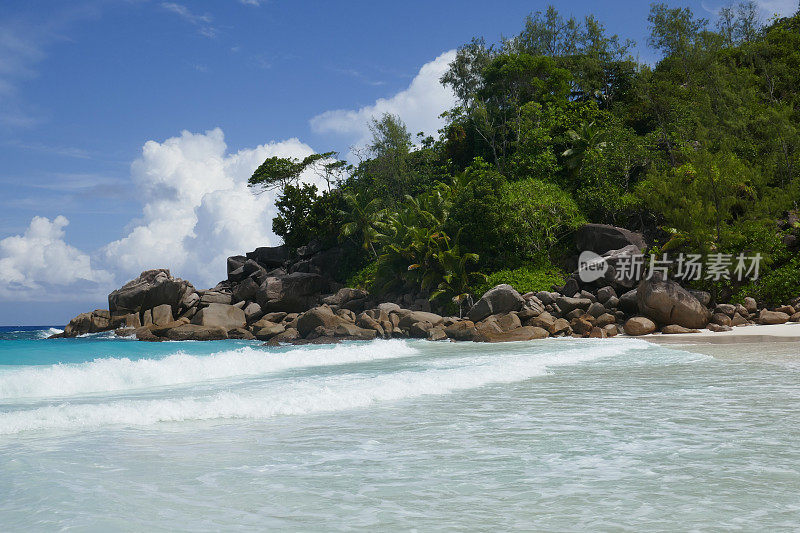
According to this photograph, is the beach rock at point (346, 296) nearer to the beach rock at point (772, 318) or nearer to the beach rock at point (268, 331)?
the beach rock at point (268, 331)

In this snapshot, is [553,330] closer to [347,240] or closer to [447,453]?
[447,453]

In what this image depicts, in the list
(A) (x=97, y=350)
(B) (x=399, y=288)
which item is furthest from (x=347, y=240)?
(A) (x=97, y=350)

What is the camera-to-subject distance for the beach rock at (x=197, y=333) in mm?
32594

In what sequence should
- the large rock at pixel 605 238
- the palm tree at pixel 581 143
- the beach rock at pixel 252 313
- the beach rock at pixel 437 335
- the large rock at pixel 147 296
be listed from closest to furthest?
the beach rock at pixel 437 335 → the large rock at pixel 605 238 → the palm tree at pixel 581 143 → the beach rock at pixel 252 313 → the large rock at pixel 147 296

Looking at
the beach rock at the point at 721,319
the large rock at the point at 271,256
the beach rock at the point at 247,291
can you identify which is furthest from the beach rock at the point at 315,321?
the large rock at the point at 271,256

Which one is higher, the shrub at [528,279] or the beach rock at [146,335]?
the shrub at [528,279]

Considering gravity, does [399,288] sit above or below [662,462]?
above

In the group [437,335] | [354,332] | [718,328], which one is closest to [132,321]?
[354,332]

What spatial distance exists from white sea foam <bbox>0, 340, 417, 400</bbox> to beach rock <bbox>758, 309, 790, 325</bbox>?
14.0 meters

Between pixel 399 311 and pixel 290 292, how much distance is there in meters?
13.5

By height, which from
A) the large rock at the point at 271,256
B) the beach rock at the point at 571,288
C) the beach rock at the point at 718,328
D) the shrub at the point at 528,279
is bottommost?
the beach rock at the point at 718,328

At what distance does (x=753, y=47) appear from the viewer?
37.4 meters

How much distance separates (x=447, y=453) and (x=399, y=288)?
3083 cm

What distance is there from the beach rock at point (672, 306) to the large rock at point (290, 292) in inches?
943
